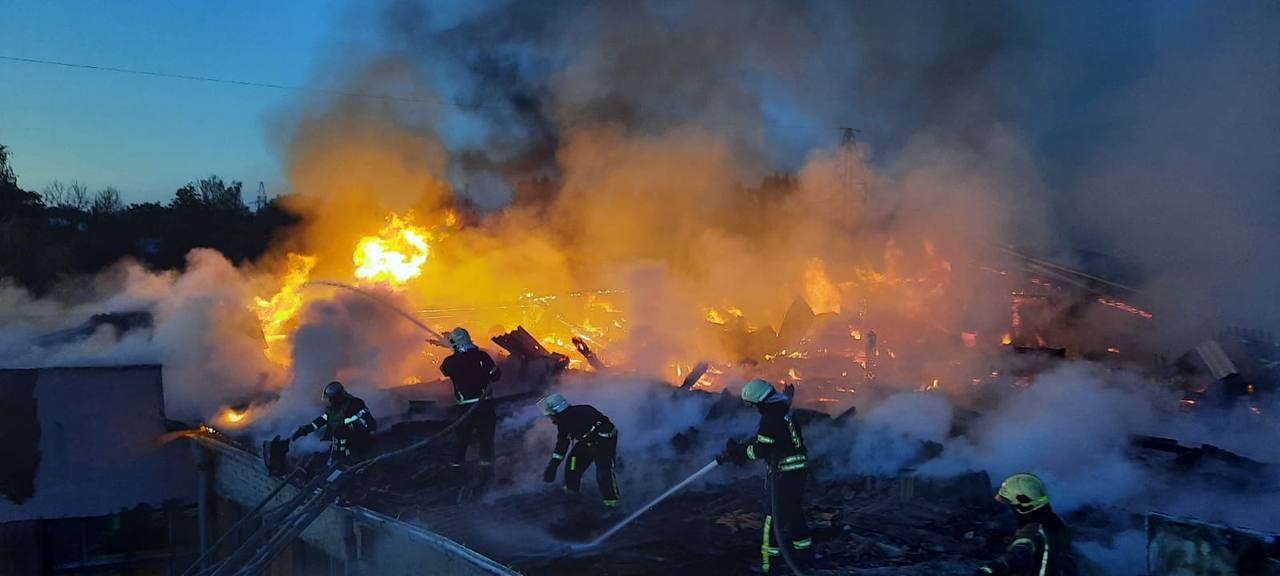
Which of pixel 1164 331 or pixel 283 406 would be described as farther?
pixel 1164 331

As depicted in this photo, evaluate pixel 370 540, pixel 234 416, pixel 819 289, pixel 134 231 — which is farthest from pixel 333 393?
pixel 134 231

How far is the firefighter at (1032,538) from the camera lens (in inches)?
159

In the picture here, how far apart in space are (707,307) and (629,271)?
70.5 inches

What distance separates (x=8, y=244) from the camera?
83.6 ft

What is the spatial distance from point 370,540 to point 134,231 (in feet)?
108

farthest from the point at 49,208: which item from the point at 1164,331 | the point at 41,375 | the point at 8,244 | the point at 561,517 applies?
the point at 1164,331

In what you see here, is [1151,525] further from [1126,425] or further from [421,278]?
[421,278]

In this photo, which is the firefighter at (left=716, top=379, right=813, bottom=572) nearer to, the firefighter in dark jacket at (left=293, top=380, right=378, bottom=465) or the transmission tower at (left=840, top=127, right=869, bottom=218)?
the firefighter in dark jacket at (left=293, top=380, right=378, bottom=465)

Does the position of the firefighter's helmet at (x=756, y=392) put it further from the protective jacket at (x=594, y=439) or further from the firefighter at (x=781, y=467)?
the protective jacket at (x=594, y=439)

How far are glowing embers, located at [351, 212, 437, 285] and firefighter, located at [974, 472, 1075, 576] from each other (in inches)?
561

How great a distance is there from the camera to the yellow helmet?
4.12 m

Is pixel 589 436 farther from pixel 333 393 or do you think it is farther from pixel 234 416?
pixel 234 416

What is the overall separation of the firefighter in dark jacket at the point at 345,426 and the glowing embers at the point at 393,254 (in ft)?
27.9

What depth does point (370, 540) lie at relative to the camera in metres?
7.15
